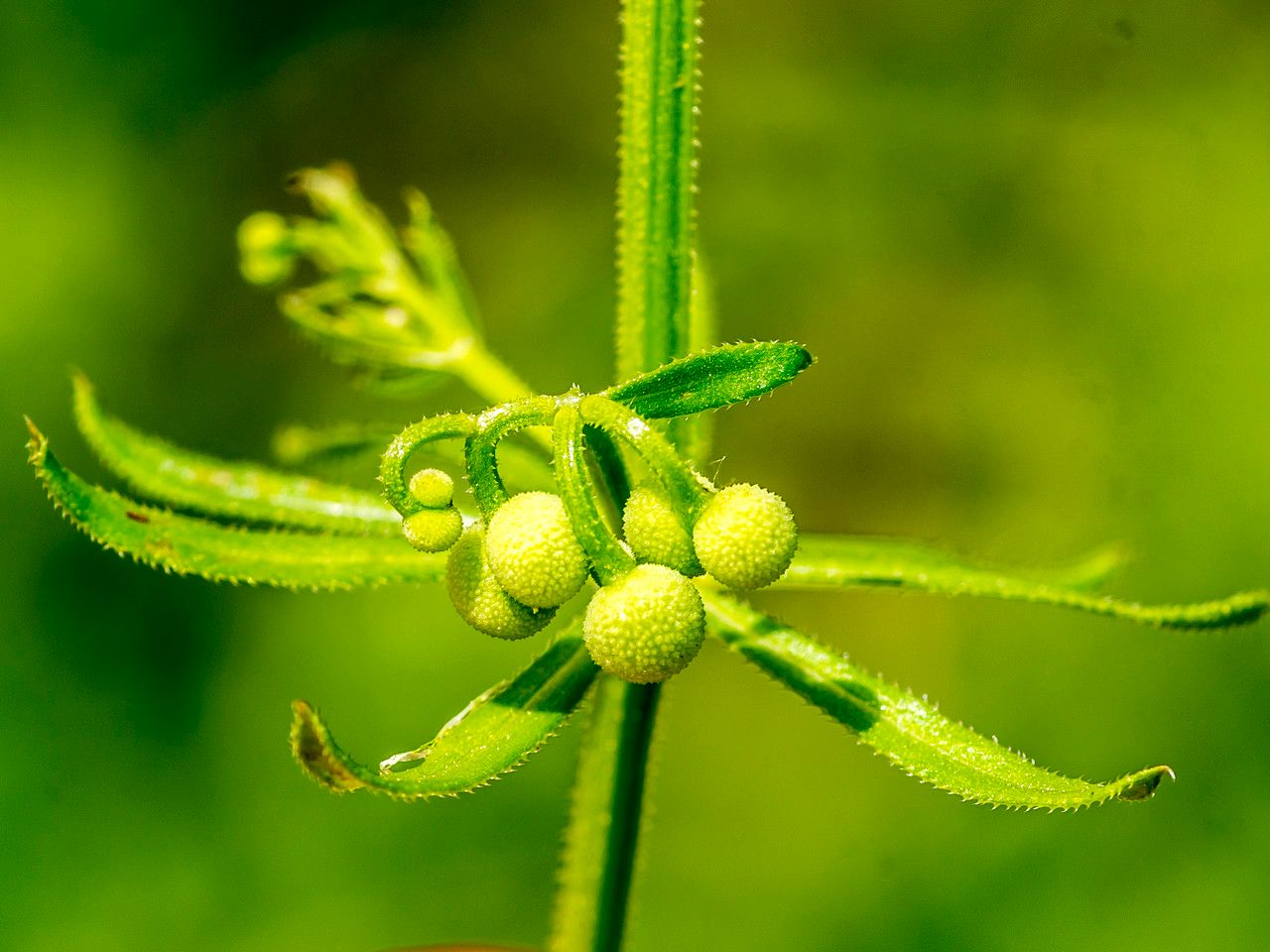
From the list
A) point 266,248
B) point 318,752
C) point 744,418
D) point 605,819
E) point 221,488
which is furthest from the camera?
point 744,418

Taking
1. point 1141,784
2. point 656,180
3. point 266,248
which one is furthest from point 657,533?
point 266,248

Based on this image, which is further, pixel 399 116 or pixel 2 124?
Result: pixel 399 116

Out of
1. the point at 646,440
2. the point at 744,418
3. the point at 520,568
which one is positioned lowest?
the point at 520,568

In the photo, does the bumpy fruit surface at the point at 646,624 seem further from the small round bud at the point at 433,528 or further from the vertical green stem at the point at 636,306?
the vertical green stem at the point at 636,306

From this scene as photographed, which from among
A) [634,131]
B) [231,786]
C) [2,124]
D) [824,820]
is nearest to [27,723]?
[231,786]

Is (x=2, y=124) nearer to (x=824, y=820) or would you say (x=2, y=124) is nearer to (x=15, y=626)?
(x=15, y=626)

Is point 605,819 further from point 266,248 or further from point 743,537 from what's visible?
point 266,248
